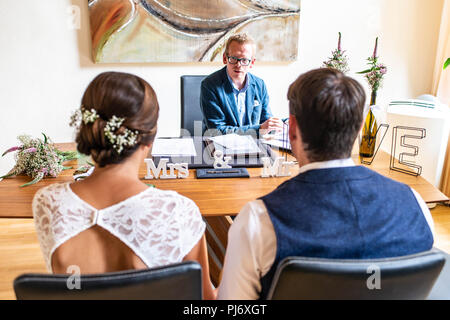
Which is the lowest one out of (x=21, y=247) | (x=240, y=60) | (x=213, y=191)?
(x=21, y=247)

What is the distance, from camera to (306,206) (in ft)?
2.74

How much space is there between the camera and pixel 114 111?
3.14 feet

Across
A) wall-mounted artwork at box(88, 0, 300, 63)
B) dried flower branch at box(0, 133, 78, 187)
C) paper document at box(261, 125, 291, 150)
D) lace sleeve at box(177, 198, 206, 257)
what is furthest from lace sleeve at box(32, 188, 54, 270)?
wall-mounted artwork at box(88, 0, 300, 63)

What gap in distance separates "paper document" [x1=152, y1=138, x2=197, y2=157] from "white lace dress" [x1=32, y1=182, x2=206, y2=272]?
83 cm

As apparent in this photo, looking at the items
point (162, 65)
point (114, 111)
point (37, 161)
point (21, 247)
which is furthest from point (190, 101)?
point (114, 111)

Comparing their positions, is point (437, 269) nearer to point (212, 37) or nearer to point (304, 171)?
point (304, 171)

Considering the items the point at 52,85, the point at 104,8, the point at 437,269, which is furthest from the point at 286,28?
the point at 437,269

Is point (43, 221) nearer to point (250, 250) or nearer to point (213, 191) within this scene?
point (250, 250)

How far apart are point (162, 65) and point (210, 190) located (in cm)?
196

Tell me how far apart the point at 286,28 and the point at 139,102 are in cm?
255

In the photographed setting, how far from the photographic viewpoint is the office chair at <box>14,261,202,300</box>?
2.33 ft

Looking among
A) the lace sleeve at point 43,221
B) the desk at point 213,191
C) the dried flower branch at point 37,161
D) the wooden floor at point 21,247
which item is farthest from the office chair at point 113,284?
the wooden floor at point 21,247

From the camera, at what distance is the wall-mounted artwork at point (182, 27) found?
3000mm
